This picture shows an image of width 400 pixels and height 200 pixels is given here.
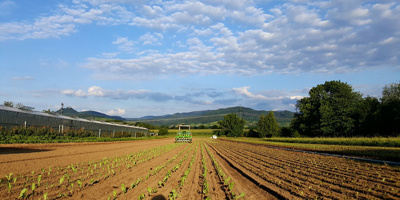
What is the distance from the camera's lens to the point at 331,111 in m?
58.8

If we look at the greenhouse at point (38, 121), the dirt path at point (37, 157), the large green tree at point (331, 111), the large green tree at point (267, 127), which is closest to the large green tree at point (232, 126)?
the large green tree at point (267, 127)

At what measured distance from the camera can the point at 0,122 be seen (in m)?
30.1

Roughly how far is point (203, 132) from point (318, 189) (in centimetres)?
12481

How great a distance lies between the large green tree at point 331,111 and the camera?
5591cm

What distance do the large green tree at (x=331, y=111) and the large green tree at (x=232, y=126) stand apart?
148ft

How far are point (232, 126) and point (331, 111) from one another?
200 feet

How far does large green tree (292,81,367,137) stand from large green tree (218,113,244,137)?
148ft

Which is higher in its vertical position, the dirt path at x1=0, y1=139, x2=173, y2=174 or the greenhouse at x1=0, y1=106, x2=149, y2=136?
the greenhouse at x1=0, y1=106, x2=149, y2=136

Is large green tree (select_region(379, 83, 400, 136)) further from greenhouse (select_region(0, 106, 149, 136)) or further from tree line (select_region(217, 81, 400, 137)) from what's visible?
greenhouse (select_region(0, 106, 149, 136))

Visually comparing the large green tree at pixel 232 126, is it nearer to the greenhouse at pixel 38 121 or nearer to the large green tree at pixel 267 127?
the large green tree at pixel 267 127

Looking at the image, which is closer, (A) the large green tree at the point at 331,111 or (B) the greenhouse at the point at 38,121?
(B) the greenhouse at the point at 38,121

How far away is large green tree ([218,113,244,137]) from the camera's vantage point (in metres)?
114

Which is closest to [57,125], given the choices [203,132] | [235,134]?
[235,134]

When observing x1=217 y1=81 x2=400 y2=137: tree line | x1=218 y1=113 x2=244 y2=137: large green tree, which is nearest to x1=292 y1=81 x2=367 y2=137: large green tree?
x1=217 y1=81 x2=400 y2=137: tree line
